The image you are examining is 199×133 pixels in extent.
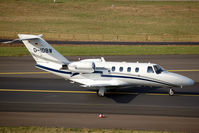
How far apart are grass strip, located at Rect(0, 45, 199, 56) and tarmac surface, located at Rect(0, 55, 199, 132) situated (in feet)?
41.2

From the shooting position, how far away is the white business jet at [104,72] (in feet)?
89.5

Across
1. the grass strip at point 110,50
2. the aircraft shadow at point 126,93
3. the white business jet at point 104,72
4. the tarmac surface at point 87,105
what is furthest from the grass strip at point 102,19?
the white business jet at point 104,72

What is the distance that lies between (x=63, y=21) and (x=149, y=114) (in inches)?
2399

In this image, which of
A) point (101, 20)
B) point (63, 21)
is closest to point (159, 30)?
point (101, 20)

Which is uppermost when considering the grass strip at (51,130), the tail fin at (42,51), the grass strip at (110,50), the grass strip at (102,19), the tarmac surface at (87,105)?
the grass strip at (102,19)

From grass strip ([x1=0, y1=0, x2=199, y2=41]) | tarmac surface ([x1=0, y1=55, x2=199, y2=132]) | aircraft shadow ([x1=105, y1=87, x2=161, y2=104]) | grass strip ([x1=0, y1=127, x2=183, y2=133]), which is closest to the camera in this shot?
grass strip ([x1=0, y1=127, x2=183, y2=133])

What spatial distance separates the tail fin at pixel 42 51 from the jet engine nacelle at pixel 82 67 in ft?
3.46

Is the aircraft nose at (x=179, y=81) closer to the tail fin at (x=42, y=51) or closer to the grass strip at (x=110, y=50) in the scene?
the tail fin at (x=42, y=51)

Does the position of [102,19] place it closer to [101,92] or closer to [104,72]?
[104,72]

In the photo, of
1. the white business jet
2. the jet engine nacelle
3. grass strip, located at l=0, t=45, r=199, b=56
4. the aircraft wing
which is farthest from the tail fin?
grass strip, located at l=0, t=45, r=199, b=56

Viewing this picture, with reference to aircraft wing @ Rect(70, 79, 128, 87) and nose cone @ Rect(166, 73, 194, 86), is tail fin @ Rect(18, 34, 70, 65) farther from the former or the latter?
nose cone @ Rect(166, 73, 194, 86)

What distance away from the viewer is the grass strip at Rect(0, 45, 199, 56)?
47562mm

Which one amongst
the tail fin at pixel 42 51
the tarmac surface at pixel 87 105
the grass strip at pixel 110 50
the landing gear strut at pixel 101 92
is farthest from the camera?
the grass strip at pixel 110 50

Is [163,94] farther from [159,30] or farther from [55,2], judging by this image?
[55,2]
